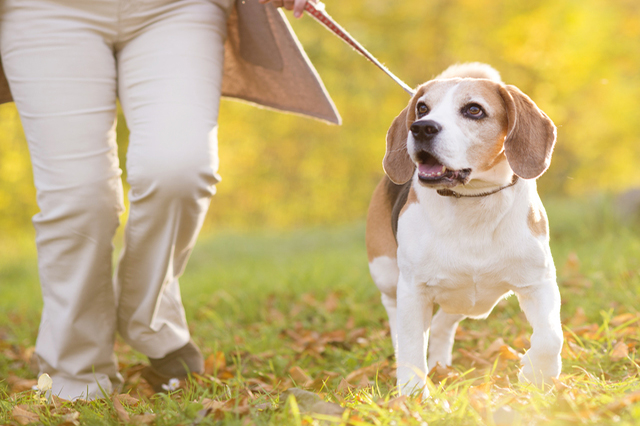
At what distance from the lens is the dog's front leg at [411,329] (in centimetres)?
245

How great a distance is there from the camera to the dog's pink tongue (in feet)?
7.59

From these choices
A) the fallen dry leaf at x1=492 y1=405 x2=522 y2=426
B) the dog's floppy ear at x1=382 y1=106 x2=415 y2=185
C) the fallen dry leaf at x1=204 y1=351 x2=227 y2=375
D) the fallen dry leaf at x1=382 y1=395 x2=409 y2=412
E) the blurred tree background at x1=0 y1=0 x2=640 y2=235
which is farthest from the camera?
the blurred tree background at x1=0 y1=0 x2=640 y2=235

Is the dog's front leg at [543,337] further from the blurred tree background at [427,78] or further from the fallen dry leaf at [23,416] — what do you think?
the blurred tree background at [427,78]

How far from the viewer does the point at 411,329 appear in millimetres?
2480

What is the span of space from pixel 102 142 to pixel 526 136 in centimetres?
176

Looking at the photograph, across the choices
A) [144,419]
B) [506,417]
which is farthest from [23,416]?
[506,417]

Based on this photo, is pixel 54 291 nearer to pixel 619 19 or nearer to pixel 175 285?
pixel 175 285

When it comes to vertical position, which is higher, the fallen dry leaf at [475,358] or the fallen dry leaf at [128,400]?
the fallen dry leaf at [128,400]

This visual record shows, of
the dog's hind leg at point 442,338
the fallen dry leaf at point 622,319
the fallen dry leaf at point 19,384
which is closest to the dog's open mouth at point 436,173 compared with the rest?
the dog's hind leg at point 442,338

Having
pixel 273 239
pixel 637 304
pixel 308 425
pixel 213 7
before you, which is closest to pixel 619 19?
pixel 273 239

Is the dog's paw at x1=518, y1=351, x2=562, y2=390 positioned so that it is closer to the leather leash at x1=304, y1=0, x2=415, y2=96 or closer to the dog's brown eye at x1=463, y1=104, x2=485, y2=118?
the dog's brown eye at x1=463, y1=104, x2=485, y2=118

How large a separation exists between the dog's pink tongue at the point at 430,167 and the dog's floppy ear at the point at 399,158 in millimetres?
246

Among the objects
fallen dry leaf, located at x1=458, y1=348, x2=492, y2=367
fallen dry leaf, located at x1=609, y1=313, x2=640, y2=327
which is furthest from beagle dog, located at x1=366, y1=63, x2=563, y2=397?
fallen dry leaf, located at x1=609, y1=313, x2=640, y2=327

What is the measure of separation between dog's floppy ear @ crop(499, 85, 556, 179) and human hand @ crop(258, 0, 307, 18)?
924mm
